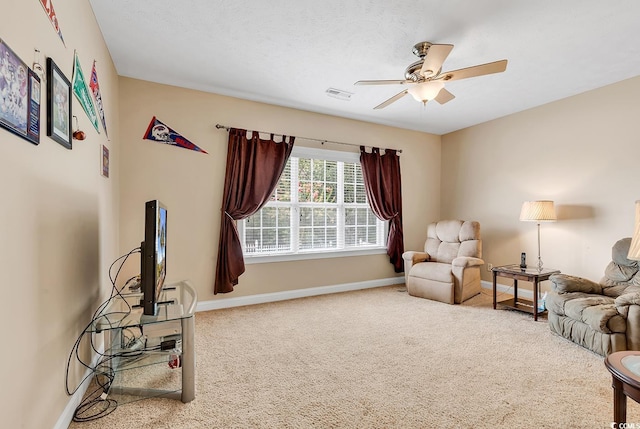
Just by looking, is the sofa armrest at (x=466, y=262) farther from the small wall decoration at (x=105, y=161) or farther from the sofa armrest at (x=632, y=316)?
the small wall decoration at (x=105, y=161)

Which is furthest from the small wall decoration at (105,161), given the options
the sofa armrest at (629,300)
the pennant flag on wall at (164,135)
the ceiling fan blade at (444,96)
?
the sofa armrest at (629,300)

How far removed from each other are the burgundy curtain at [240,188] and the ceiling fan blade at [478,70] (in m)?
2.30

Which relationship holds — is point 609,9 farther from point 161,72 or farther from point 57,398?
point 57,398

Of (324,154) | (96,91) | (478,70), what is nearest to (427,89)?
(478,70)

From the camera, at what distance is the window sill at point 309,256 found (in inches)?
163

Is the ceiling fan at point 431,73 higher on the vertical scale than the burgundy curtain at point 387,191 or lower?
higher

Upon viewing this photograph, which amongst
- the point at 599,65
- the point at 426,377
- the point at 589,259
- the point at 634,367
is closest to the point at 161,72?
the point at 426,377

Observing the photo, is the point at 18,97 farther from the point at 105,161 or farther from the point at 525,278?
the point at 525,278

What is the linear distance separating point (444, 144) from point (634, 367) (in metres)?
4.85

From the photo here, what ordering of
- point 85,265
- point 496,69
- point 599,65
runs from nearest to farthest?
point 85,265 < point 496,69 < point 599,65

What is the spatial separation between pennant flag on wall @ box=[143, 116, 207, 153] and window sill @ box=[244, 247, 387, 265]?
1.57m

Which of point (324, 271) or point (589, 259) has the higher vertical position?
point (589, 259)

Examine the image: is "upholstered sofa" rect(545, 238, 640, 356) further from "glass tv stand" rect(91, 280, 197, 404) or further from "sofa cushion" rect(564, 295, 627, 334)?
"glass tv stand" rect(91, 280, 197, 404)

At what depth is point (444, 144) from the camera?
5754 mm
